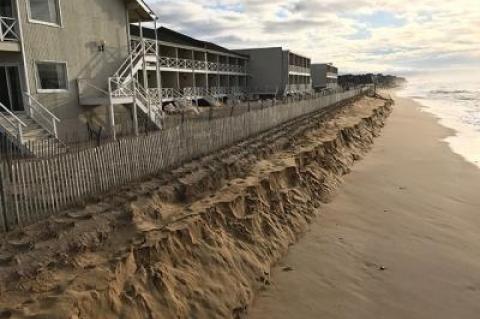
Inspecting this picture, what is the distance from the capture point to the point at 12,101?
55.1ft

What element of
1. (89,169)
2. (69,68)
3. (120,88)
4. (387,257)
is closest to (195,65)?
(120,88)

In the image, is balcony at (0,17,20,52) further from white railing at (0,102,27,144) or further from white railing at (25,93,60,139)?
white railing at (0,102,27,144)

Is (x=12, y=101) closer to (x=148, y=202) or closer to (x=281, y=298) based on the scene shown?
(x=148, y=202)

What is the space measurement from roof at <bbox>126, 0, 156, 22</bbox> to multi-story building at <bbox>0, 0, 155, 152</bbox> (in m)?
0.06

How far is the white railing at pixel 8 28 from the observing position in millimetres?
15484

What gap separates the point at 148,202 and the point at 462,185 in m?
11.2

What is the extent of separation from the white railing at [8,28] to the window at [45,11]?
2.90 feet

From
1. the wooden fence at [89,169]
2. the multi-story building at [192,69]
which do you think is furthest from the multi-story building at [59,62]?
the multi-story building at [192,69]

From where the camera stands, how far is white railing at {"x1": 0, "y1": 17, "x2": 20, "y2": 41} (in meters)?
15.5

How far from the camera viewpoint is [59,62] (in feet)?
58.9

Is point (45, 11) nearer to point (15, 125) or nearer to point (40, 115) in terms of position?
point (40, 115)

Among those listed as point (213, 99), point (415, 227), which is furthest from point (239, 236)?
point (213, 99)

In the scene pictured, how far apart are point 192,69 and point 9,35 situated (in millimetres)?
23246

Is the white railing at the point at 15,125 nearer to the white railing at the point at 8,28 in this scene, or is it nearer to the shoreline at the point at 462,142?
the white railing at the point at 8,28
